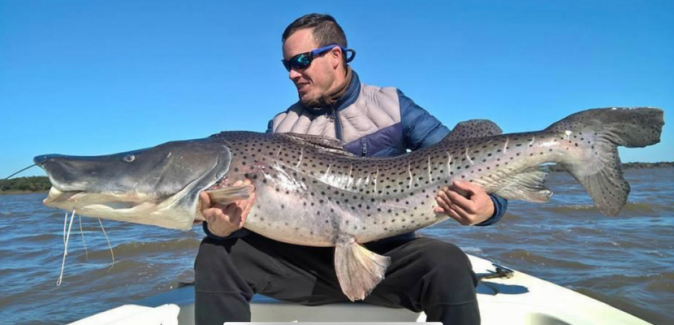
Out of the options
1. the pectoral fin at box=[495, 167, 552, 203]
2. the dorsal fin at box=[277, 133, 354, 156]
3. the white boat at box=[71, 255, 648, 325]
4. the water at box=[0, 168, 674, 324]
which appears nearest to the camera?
the pectoral fin at box=[495, 167, 552, 203]

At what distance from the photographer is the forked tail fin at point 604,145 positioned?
2984 mm

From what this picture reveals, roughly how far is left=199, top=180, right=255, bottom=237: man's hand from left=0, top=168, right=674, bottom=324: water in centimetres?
334

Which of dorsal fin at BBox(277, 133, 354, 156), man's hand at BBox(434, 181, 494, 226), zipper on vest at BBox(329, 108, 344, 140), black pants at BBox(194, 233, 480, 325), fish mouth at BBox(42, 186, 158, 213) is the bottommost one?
black pants at BBox(194, 233, 480, 325)

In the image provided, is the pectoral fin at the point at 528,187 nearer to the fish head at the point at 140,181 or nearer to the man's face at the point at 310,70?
the man's face at the point at 310,70

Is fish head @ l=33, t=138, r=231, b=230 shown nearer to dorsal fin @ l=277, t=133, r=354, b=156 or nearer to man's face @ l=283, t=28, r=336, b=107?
dorsal fin @ l=277, t=133, r=354, b=156

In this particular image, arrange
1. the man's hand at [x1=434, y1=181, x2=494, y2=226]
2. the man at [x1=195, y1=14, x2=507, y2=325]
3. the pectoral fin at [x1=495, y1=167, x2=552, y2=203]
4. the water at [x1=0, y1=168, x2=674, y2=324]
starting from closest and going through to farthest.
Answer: the man at [x1=195, y1=14, x2=507, y2=325] → the man's hand at [x1=434, y1=181, x2=494, y2=226] → the pectoral fin at [x1=495, y1=167, x2=552, y2=203] → the water at [x1=0, y1=168, x2=674, y2=324]

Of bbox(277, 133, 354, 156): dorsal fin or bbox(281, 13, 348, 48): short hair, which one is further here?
bbox(281, 13, 348, 48): short hair

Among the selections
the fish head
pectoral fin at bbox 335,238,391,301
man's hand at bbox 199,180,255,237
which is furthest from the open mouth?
pectoral fin at bbox 335,238,391,301

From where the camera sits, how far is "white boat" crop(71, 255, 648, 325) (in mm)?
3258

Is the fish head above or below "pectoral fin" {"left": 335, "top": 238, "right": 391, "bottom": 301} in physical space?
above

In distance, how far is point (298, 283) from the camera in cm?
326

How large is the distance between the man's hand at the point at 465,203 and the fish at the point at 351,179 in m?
0.06

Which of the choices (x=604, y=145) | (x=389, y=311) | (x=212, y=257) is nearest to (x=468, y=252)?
(x=389, y=311)

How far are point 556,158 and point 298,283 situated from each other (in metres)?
1.93
